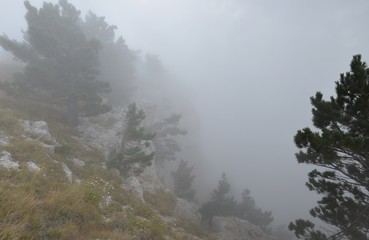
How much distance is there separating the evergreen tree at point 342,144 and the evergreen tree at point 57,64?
20087mm

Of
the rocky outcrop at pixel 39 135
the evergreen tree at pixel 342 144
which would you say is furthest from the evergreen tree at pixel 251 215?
the rocky outcrop at pixel 39 135

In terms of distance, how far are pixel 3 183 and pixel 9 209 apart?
8.55 ft

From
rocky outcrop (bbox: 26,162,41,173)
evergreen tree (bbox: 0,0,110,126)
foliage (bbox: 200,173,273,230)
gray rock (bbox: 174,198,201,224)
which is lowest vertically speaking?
rocky outcrop (bbox: 26,162,41,173)

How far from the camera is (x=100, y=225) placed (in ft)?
29.2

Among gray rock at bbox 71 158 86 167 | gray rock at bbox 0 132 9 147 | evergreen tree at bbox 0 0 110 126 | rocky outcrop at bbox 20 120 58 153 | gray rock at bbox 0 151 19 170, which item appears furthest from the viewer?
evergreen tree at bbox 0 0 110 126

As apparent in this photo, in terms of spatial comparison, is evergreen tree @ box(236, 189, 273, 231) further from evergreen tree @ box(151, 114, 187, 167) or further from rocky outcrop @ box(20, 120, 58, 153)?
rocky outcrop @ box(20, 120, 58, 153)

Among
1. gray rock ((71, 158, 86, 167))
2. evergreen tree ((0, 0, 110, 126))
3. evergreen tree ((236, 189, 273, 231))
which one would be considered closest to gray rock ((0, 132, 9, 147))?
gray rock ((71, 158, 86, 167))

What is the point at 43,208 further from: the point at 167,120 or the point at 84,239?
the point at 167,120

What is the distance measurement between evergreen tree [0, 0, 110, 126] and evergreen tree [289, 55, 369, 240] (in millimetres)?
20087

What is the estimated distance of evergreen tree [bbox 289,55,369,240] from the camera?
975 cm

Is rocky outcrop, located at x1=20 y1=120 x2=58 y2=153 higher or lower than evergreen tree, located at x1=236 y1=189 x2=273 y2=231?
lower

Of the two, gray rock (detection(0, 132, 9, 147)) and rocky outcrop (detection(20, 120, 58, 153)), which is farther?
rocky outcrop (detection(20, 120, 58, 153))

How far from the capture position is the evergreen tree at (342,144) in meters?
9.75

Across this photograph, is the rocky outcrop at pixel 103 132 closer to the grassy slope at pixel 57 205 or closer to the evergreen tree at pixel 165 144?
the grassy slope at pixel 57 205
